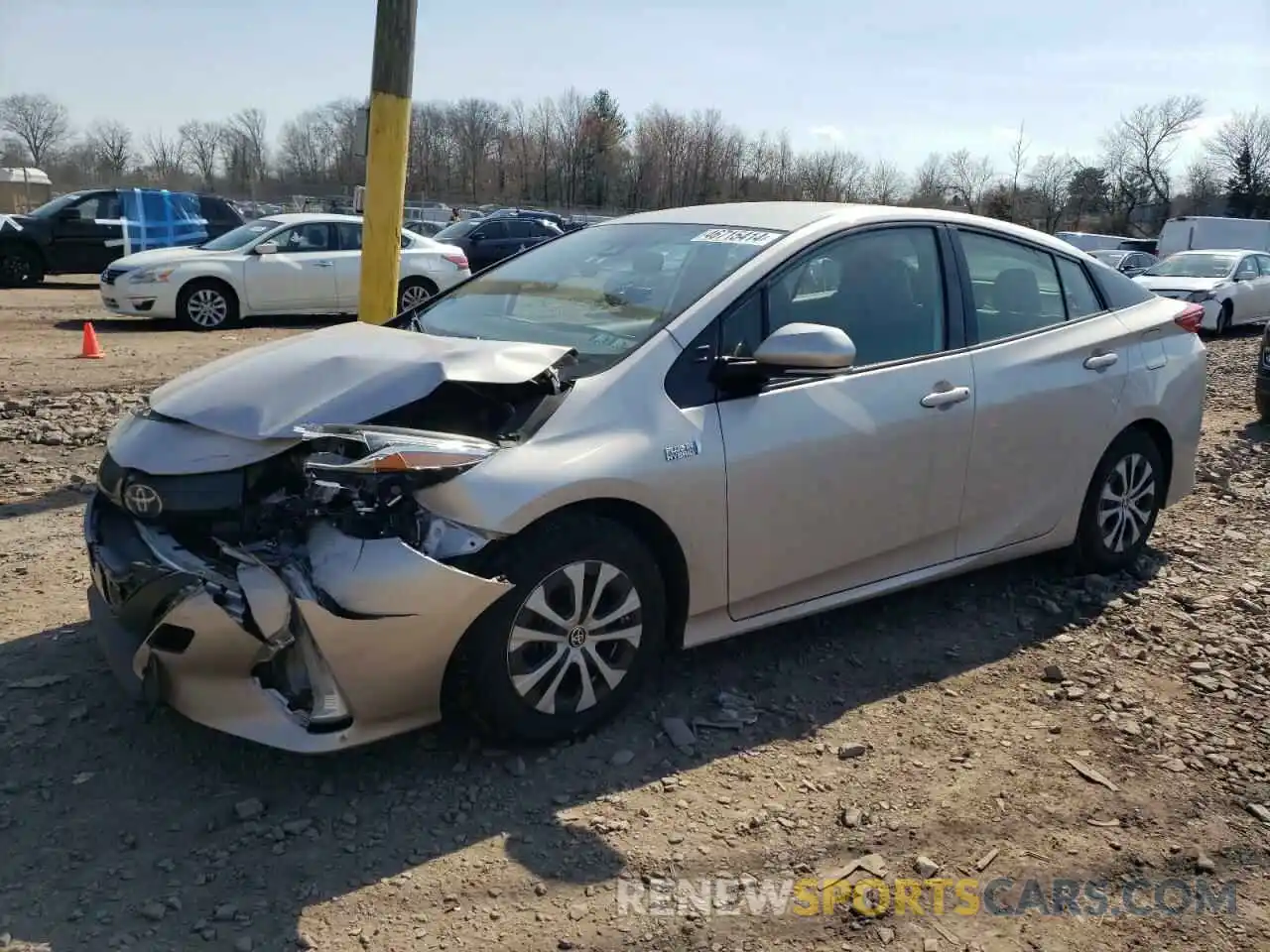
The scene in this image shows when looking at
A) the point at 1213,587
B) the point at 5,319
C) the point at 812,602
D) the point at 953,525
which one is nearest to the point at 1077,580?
the point at 1213,587

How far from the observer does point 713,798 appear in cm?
322

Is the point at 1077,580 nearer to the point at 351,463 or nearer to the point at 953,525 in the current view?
the point at 953,525

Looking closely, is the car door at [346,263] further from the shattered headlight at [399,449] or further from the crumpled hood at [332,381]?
the shattered headlight at [399,449]

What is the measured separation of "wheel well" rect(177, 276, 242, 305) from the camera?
13.2 m

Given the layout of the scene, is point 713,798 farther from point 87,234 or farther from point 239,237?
point 87,234

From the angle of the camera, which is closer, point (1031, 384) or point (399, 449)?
point (399, 449)

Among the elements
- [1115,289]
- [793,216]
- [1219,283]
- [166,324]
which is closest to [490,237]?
[166,324]

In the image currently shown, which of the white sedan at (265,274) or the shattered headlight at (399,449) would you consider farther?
the white sedan at (265,274)

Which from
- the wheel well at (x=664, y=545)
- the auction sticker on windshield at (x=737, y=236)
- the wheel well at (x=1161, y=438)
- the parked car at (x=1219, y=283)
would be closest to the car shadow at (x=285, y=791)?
the wheel well at (x=664, y=545)

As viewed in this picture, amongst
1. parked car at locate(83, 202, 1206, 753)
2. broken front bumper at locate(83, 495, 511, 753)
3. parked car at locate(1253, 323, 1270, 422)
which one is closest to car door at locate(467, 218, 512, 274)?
parked car at locate(1253, 323, 1270, 422)

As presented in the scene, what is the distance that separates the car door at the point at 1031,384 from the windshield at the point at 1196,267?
49.0 feet

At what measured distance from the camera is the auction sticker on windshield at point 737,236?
3.94 meters

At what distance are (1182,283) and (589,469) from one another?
16.8 meters

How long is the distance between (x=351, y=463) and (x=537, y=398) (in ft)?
2.16
